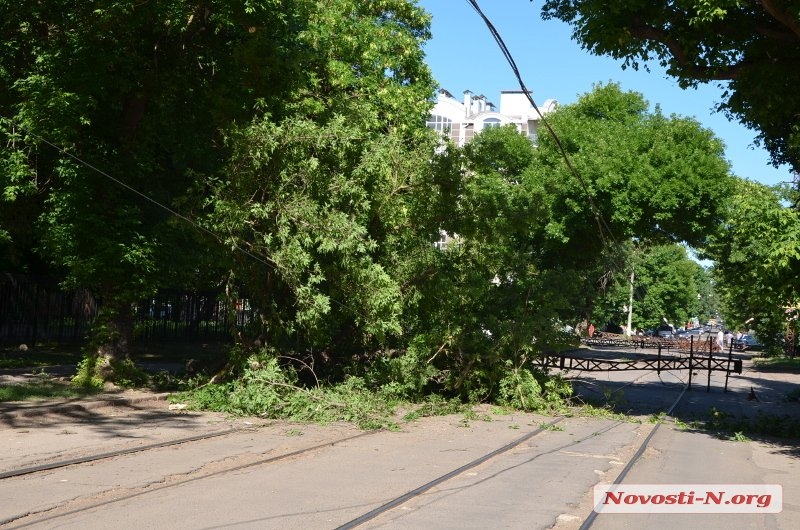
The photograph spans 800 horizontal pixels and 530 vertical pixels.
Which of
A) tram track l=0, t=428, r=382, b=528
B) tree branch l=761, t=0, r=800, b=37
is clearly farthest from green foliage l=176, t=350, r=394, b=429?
tree branch l=761, t=0, r=800, b=37

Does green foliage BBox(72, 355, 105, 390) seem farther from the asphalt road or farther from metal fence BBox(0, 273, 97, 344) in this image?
metal fence BBox(0, 273, 97, 344)

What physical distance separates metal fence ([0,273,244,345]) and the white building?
46.8m

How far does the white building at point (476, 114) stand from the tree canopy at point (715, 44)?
2377 inches

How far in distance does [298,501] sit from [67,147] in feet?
32.2

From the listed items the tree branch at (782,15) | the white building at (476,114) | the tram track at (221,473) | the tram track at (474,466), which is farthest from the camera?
the white building at (476,114)

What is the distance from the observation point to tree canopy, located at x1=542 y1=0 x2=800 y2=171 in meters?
13.9

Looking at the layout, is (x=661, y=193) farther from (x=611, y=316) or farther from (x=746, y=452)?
(x=611, y=316)

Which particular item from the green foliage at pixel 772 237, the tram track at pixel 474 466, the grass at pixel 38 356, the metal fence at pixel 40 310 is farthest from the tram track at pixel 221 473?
the metal fence at pixel 40 310

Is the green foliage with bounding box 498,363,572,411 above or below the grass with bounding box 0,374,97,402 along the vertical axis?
above

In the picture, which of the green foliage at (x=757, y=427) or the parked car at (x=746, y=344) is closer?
the green foliage at (x=757, y=427)

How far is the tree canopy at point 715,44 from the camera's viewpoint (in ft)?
45.6

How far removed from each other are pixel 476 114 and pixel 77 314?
58.8m

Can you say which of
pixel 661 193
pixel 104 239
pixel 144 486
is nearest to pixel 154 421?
pixel 104 239

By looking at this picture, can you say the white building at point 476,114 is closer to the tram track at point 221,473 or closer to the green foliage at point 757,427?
the green foliage at point 757,427
